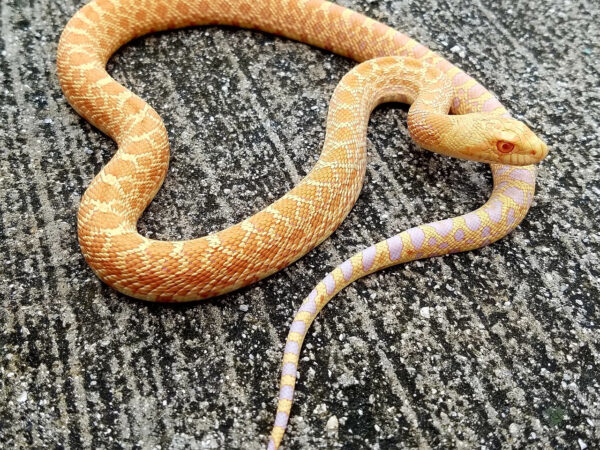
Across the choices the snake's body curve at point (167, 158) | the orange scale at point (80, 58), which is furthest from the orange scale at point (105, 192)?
the orange scale at point (80, 58)

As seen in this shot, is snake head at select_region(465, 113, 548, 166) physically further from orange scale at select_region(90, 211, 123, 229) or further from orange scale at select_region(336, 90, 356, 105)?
orange scale at select_region(90, 211, 123, 229)

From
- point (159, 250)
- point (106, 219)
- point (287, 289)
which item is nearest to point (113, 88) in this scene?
point (106, 219)

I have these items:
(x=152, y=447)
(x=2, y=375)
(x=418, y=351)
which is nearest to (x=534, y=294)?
(x=418, y=351)

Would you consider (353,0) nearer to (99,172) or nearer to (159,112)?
(159,112)

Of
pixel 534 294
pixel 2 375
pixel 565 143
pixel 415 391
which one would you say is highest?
pixel 565 143

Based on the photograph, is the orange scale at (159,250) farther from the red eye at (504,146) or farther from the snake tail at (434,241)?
the red eye at (504,146)

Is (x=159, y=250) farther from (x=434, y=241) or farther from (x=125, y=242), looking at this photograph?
(x=434, y=241)
